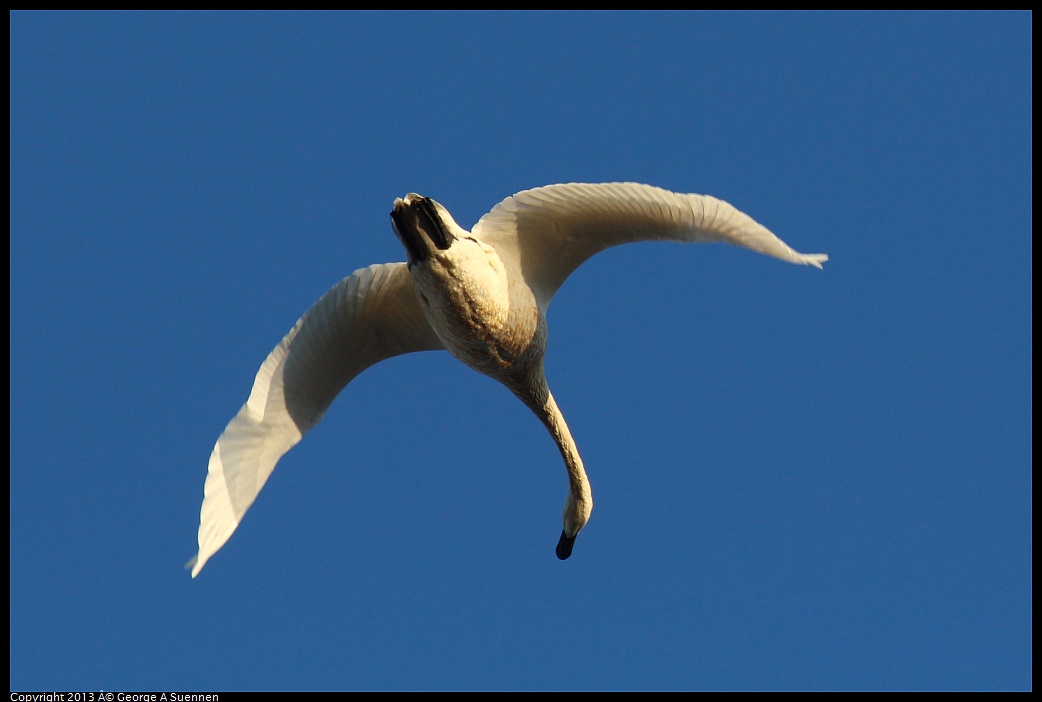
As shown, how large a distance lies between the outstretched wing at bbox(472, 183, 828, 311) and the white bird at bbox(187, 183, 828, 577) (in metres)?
0.01

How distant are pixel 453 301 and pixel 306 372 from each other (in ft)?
7.63

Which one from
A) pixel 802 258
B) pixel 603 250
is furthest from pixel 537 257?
pixel 802 258

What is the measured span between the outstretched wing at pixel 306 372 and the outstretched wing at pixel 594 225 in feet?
3.94

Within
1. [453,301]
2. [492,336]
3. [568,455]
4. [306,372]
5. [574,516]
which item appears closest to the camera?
[453,301]

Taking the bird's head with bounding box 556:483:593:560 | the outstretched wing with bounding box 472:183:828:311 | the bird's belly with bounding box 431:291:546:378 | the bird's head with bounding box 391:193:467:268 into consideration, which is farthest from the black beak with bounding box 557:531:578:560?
the bird's head with bounding box 391:193:467:268

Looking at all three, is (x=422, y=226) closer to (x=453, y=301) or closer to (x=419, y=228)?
(x=419, y=228)

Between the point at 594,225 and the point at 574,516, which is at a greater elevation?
the point at 594,225

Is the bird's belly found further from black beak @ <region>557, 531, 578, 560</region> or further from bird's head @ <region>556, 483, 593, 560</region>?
black beak @ <region>557, 531, 578, 560</region>

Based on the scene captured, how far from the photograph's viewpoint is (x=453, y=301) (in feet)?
44.0

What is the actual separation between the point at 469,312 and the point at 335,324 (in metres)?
1.91

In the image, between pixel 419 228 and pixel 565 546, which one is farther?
pixel 565 546

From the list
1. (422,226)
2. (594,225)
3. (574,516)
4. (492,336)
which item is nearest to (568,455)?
(574,516)

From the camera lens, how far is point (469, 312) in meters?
13.5

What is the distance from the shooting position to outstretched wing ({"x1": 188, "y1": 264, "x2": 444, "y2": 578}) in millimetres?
14320
